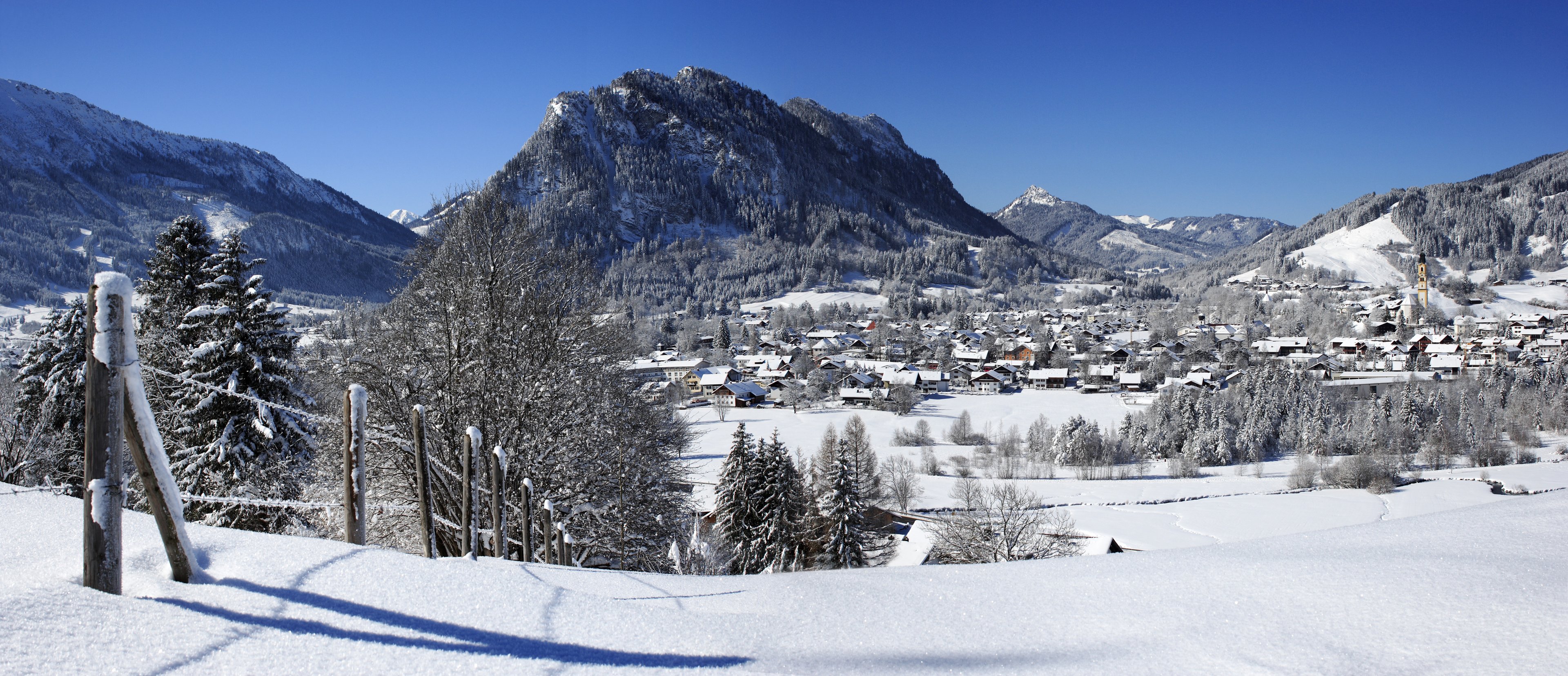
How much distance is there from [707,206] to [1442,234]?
148 m

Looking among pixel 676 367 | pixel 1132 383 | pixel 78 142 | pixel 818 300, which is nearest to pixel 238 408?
pixel 676 367

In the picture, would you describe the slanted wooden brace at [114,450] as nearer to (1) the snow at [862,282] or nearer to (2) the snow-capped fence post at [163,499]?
(2) the snow-capped fence post at [163,499]

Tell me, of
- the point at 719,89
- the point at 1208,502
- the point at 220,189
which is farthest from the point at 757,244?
the point at 220,189

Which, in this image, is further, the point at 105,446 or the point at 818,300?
the point at 818,300

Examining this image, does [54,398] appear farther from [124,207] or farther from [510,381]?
[124,207]

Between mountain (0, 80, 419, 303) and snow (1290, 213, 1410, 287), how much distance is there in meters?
165

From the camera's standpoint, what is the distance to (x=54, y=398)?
492 inches

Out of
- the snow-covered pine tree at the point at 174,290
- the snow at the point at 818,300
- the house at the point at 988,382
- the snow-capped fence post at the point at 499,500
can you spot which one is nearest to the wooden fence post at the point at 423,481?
the snow-capped fence post at the point at 499,500

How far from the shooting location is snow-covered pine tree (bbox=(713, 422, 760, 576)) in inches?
669

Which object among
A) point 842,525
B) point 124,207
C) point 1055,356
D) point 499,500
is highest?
point 124,207

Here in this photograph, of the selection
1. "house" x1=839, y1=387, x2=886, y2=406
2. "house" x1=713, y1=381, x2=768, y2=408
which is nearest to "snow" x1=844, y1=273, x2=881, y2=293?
"house" x1=839, y1=387, x2=886, y2=406

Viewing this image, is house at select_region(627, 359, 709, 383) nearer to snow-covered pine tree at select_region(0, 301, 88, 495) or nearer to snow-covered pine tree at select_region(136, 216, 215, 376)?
snow-covered pine tree at select_region(0, 301, 88, 495)

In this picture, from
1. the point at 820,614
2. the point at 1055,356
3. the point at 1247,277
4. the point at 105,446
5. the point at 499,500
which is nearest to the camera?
the point at 105,446

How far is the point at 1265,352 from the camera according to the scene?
70375mm
